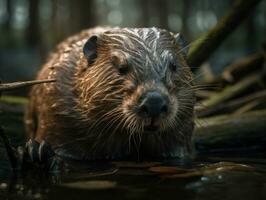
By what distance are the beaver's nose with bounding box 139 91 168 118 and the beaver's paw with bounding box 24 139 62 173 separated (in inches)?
33.1

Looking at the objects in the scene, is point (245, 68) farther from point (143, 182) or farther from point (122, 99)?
point (143, 182)

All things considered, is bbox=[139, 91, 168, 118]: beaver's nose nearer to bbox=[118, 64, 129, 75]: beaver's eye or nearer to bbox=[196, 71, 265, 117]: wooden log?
bbox=[118, 64, 129, 75]: beaver's eye

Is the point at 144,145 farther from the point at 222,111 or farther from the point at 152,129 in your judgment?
the point at 222,111

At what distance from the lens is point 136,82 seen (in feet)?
18.7

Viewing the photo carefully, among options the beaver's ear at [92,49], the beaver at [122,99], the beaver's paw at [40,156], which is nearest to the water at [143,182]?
the beaver's paw at [40,156]

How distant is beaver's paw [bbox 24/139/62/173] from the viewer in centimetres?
546

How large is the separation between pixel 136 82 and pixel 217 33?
261 cm

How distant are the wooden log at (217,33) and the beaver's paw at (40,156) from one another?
2.82 metres

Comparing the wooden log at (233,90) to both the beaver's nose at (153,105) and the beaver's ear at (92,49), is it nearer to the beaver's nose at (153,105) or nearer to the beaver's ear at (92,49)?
the beaver's ear at (92,49)

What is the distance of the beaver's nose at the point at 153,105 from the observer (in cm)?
530

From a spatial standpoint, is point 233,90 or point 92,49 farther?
point 233,90

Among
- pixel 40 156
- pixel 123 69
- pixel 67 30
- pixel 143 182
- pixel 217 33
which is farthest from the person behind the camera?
pixel 67 30

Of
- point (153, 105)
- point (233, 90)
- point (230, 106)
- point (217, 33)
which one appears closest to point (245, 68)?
point (233, 90)

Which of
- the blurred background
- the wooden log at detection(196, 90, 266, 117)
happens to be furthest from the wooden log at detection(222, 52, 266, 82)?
the wooden log at detection(196, 90, 266, 117)
